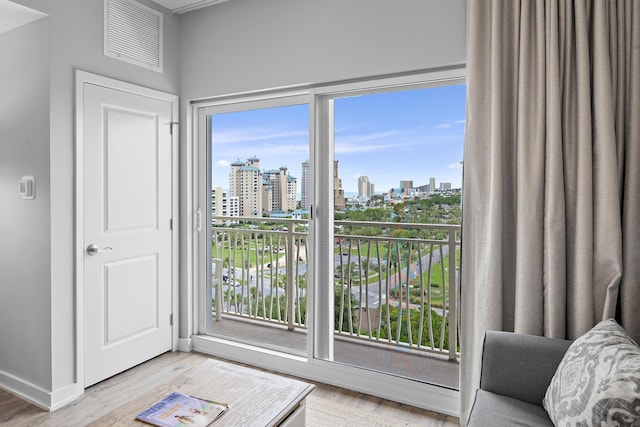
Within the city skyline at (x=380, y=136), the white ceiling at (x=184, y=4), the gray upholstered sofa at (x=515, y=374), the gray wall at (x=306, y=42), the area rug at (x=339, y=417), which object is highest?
the white ceiling at (x=184, y=4)

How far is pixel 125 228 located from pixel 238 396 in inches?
68.4

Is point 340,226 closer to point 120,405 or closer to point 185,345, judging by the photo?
point 185,345

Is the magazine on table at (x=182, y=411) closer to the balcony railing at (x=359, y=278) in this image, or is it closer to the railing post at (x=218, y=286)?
the balcony railing at (x=359, y=278)

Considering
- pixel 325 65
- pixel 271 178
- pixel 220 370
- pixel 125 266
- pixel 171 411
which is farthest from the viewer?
pixel 271 178

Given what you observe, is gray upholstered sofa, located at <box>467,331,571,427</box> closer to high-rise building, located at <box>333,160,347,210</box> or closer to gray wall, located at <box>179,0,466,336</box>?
high-rise building, located at <box>333,160,347,210</box>

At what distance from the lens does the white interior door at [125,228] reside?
2.63 m

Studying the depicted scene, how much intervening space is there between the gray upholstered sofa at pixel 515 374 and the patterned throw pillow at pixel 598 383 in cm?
9

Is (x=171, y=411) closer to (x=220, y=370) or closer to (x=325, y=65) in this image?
(x=220, y=370)

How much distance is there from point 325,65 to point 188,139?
4.36 ft

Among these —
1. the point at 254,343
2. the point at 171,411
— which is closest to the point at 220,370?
the point at 171,411

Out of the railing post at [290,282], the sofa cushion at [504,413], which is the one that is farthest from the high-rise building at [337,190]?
the sofa cushion at [504,413]

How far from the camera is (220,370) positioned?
1898 millimetres

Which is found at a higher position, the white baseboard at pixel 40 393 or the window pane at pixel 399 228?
the window pane at pixel 399 228

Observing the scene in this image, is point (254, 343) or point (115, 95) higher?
point (115, 95)
